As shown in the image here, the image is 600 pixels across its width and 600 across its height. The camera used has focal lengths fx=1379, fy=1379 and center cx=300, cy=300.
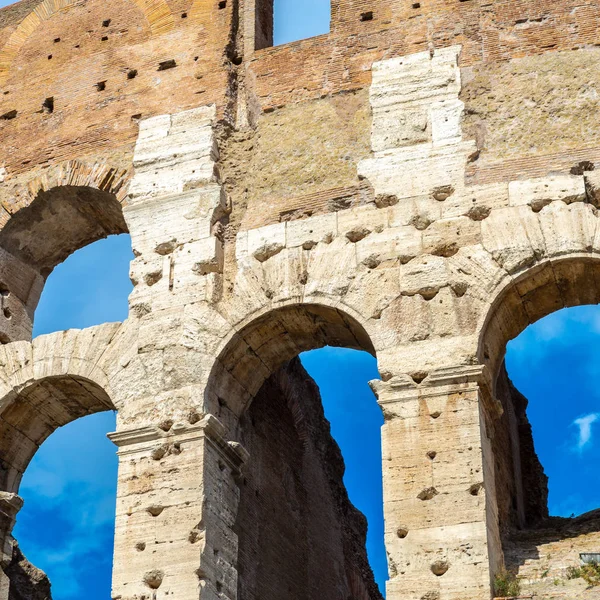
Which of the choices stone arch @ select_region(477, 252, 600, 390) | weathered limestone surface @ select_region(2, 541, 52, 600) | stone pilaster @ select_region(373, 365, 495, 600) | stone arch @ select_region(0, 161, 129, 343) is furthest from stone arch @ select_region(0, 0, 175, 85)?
stone pilaster @ select_region(373, 365, 495, 600)

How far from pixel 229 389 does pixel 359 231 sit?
5.73 feet

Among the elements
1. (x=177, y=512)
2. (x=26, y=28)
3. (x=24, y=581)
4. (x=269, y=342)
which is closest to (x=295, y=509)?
(x=269, y=342)

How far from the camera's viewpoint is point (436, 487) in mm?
10117

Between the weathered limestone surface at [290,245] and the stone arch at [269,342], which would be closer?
the weathered limestone surface at [290,245]

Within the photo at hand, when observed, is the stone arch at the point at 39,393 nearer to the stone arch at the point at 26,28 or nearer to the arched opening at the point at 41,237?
the arched opening at the point at 41,237

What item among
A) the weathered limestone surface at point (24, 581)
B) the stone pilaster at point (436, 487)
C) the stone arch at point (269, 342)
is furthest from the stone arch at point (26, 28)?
the stone pilaster at point (436, 487)

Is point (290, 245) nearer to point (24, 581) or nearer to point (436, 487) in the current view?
point (436, 487)

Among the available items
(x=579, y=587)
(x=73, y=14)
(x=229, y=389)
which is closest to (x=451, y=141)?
(x=229, y=389)

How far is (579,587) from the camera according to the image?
32.3ft

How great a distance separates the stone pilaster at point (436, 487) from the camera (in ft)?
32.1

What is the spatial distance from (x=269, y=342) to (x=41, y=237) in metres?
3.11

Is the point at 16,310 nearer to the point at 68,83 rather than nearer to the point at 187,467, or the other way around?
the point at 68,83

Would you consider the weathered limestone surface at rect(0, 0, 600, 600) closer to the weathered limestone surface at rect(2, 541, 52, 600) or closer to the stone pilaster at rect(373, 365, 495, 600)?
the stone pilaster at rect(373, 365, 495, 600)

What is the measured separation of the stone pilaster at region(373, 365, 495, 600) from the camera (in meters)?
9.78
